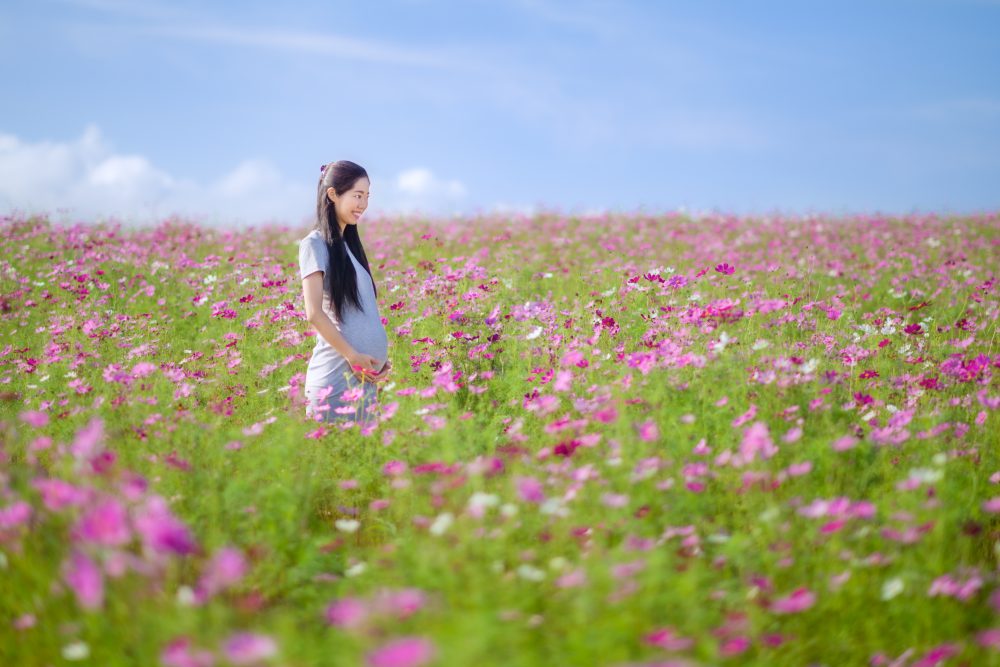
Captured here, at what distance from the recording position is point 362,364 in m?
3.79

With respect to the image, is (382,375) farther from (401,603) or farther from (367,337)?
(401,603)

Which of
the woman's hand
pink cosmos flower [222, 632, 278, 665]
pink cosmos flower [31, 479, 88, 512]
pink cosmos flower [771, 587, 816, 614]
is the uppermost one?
the woman's hand

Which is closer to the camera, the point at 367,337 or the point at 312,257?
the point at 312,257

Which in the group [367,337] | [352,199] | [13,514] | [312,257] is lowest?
[13,514]

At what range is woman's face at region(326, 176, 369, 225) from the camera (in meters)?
3.88

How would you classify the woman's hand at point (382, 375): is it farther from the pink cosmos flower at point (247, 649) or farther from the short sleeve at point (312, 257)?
the pink cosmos flower at point (247, 649)

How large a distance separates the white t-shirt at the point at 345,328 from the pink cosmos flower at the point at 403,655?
262cm

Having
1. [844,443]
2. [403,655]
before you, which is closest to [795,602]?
[844,443]

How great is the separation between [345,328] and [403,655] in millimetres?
2662

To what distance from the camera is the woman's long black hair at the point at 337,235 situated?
3824 mm

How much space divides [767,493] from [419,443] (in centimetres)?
154

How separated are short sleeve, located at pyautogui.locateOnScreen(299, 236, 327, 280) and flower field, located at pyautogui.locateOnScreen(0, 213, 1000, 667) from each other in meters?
0.74

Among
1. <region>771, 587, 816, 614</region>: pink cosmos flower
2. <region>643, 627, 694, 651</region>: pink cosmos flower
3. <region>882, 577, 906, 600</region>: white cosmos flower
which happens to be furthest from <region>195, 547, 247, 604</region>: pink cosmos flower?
<region>882, 577, 906, 600</region>: white cosmos flower

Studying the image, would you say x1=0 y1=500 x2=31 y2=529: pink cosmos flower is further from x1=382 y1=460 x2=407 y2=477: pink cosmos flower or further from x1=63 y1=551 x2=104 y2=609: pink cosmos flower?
x1=382 y1=460 x2=407 y2=477: pink cosmos flower
